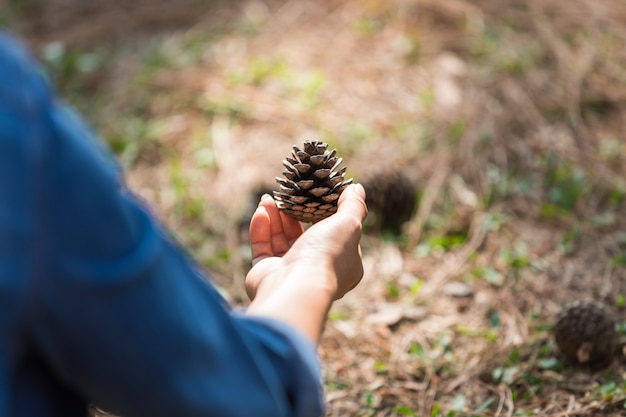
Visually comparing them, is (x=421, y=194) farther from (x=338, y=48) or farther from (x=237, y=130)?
(x=338, y=48)

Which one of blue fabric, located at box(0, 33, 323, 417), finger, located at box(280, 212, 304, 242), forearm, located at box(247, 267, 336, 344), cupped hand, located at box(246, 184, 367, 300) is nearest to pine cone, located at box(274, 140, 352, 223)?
finger, located at box(280, 212, 304, 242)

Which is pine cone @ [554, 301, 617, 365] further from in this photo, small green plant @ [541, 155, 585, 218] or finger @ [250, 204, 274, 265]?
finger @ [250, 204, 274, 265]

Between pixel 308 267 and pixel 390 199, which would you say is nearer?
pixel 308 267

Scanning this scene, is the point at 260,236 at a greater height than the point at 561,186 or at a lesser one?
lesser

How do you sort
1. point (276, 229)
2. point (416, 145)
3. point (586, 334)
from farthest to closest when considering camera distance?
point (416, 145) → point (586, 334) → point (276, 229)

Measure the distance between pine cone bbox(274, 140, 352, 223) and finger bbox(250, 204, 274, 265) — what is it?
94 mm

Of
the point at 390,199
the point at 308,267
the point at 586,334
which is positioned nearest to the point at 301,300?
the point at 308,267

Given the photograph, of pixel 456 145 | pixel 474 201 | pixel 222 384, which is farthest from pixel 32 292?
pixel 456 145

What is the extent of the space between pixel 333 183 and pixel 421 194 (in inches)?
49.9

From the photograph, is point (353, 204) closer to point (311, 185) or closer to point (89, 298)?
point (311, 185)

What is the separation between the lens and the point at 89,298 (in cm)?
78

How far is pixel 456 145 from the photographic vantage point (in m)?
3.21

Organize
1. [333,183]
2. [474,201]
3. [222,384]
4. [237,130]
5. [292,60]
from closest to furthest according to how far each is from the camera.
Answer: [222,384] → [333,183] → [474,201] → [237,130] → [292,60]

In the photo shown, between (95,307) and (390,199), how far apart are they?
214 cm
